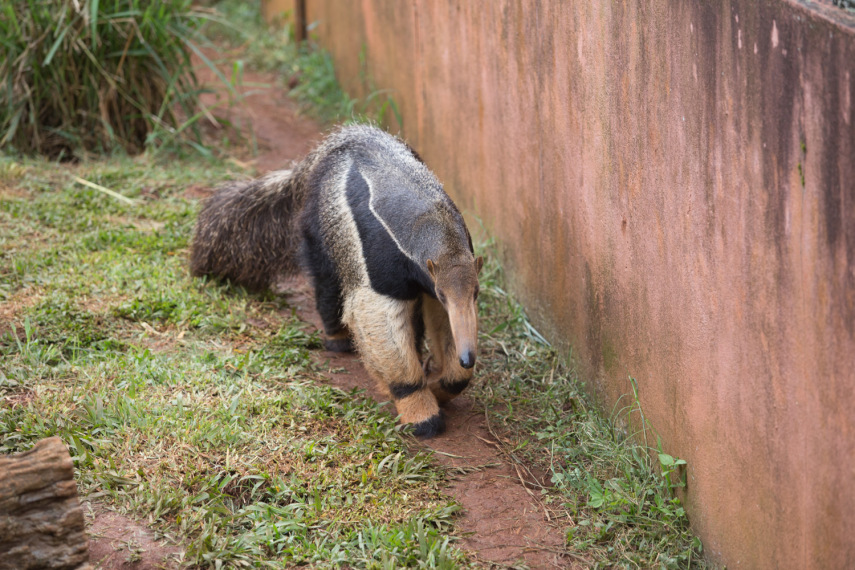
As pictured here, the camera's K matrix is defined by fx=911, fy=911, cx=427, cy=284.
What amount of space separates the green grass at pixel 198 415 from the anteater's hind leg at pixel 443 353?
0.35m

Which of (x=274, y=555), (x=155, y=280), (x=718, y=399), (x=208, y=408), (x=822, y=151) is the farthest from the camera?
(x=155, y=280)

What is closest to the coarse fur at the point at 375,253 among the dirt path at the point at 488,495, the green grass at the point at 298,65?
the dirt path at the point at 488,495

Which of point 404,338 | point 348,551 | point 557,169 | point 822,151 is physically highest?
point 822,151

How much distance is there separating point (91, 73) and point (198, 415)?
4731 mm

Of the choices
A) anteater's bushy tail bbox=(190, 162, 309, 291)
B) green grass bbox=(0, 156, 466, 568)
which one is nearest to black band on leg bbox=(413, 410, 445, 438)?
green grass bbox=(0, 156, 466, 568)

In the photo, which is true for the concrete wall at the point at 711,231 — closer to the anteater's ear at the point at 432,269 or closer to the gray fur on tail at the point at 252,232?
the anteater's ear at the point at 432,269

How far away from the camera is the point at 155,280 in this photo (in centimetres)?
588

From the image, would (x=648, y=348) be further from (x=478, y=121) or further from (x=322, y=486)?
(x=478, y=121)

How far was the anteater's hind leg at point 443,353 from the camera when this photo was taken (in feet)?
15.3

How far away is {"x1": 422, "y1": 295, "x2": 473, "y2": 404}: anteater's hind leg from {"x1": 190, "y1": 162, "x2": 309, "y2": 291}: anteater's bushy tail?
1.18 meters

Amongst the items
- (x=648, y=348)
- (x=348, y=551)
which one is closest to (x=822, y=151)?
(x=648, y=348)

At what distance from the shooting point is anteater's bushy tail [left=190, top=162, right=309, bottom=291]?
5.71 meters

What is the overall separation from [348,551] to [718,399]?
1.54 meters

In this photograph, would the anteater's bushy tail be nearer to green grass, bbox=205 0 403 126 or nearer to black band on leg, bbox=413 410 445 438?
black band on leg, bbox=413 410 445 438
